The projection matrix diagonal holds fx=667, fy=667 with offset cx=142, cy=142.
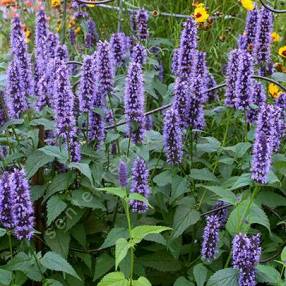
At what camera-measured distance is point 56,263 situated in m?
2.25

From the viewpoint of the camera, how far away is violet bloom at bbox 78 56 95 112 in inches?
101

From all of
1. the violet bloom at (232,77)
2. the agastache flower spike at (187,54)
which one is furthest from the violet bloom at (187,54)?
the violet bloom at (232,77)

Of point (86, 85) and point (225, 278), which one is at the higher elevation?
point (86, 85)

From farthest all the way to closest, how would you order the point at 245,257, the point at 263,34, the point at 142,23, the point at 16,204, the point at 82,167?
the point at 142,23
the point at 263,34
the point at 82,167
the point at 245,257
the point at 16,204

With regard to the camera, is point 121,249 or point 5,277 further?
point 5,277

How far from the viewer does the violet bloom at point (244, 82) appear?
2.62m

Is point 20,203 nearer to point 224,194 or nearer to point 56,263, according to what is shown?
point 56,263

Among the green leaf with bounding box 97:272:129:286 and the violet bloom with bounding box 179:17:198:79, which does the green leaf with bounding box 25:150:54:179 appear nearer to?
the green leaf with bounding box 97:272:129:286

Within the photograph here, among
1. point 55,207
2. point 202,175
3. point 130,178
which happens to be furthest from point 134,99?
point 55,207

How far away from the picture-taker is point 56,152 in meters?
2.45

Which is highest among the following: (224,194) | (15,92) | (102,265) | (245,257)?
(15,92)

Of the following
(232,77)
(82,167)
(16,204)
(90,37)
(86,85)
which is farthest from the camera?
(90,37)

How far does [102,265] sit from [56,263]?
303 millimetres

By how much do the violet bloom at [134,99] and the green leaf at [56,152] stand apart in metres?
0.28
